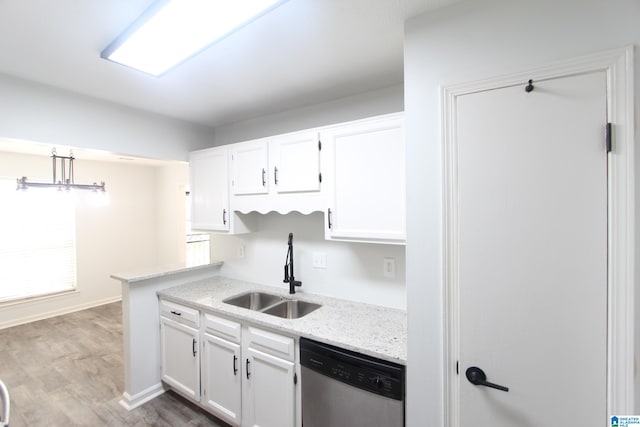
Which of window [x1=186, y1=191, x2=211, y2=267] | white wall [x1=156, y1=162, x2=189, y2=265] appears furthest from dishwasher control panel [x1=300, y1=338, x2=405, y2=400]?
white wall [x1=156, y1=162, x2=189, y2=265]

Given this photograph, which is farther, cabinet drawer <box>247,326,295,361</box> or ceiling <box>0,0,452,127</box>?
cabinet drawer <box>247,326,295,361</box>

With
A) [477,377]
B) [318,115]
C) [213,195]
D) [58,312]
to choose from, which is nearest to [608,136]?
[477,377]

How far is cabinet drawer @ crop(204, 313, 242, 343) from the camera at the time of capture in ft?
6.51

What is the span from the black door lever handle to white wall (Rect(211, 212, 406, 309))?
82cm

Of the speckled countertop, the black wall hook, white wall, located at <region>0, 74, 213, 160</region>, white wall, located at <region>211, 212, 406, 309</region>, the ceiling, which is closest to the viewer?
the black wall hook

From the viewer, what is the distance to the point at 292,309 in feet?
7.69

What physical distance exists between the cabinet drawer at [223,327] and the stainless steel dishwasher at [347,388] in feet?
1.88

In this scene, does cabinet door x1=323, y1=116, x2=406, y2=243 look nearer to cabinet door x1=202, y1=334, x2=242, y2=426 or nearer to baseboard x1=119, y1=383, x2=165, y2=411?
cabinet door x1=202, y1=334, x2=242, y2=426

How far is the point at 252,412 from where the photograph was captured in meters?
1.92

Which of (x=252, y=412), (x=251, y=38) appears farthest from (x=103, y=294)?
(x=251, y=38)

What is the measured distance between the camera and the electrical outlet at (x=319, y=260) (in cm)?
236

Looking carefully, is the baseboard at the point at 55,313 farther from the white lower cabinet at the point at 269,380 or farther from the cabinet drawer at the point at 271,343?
the cabinet drawer at the point at 271,343

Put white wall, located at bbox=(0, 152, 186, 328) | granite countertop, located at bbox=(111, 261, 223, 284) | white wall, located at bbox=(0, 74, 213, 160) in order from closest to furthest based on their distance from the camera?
white wall, located at bbox=(0, 74, 213, 160)
granite countertop, located at bbox=(111, 261, 223, 284)
white wall, located at bbox=(0, 152, 186, 328)

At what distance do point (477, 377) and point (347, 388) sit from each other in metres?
0.67
